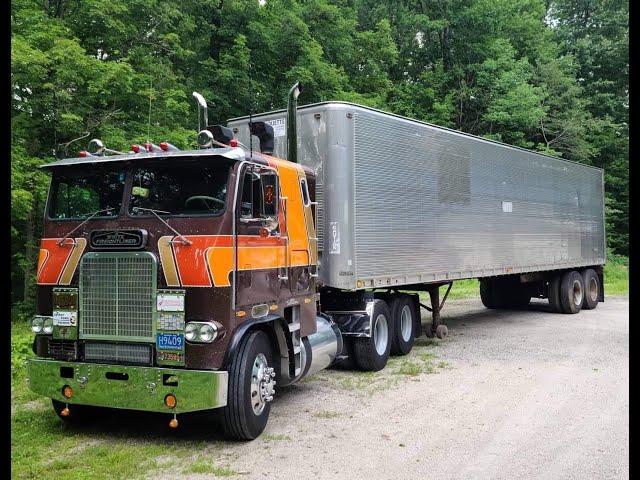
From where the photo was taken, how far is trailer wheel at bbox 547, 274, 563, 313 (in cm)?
1652

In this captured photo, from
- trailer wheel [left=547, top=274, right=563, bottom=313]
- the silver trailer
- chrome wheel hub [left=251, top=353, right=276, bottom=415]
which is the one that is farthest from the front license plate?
trailer wheel [left=547, top=274, right=563, bottom=313]

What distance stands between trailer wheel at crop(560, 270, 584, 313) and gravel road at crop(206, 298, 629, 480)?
5.05 metres

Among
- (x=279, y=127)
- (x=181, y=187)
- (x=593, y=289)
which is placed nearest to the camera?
(x=181, y=187)

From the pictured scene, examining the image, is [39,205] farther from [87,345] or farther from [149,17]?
[87,345]

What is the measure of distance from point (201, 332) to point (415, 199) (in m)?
5.32

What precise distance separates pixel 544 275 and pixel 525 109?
14335 millimetres

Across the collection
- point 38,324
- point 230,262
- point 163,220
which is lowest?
point 38,324

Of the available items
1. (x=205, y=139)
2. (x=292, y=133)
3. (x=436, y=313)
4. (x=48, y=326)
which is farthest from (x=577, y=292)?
(x=48, y=326)

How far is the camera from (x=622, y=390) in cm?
818

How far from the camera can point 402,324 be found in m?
10.6

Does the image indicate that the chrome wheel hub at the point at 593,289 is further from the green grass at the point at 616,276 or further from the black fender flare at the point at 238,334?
the black fender flare at the point at 238,334

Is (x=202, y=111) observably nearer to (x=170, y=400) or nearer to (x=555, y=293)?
(x=170, y=400)

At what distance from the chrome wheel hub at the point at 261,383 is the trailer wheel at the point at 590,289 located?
1376cm

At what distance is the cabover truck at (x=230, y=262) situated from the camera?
5.78 m
